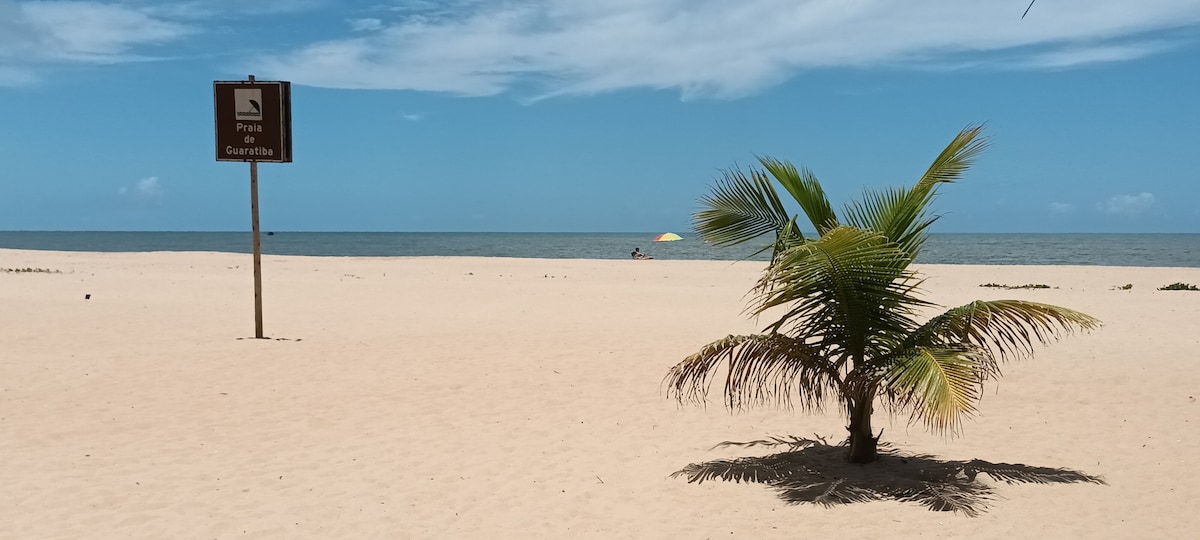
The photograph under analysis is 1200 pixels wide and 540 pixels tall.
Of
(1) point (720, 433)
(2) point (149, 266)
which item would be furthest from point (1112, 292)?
(2) point (149, 266)

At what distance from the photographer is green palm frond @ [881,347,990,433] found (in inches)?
191

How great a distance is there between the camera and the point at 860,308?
5.92m

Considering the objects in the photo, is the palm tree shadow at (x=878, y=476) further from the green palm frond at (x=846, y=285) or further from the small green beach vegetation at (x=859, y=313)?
the green palm frond at (x=846, y=285)

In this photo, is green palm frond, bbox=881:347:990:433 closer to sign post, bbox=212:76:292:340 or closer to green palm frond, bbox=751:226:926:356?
green palm frond, bbox=751:226:926:356

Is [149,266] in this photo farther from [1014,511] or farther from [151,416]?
[1014,511]

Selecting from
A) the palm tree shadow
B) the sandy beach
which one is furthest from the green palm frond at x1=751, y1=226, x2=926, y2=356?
the sandy beach

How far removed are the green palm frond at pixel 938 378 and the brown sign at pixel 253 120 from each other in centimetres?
954

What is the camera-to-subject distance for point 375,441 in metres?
7.49

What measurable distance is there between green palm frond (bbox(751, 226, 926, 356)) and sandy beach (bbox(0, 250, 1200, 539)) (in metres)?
1.19

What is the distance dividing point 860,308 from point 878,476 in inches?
52.0

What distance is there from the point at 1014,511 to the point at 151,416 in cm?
731

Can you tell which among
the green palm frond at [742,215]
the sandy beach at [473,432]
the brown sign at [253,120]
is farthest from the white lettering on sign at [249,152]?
the green palm frond at [742,215]

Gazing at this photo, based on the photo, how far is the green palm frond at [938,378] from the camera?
16.0 feet

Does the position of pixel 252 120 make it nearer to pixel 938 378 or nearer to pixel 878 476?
pixel 878 476
